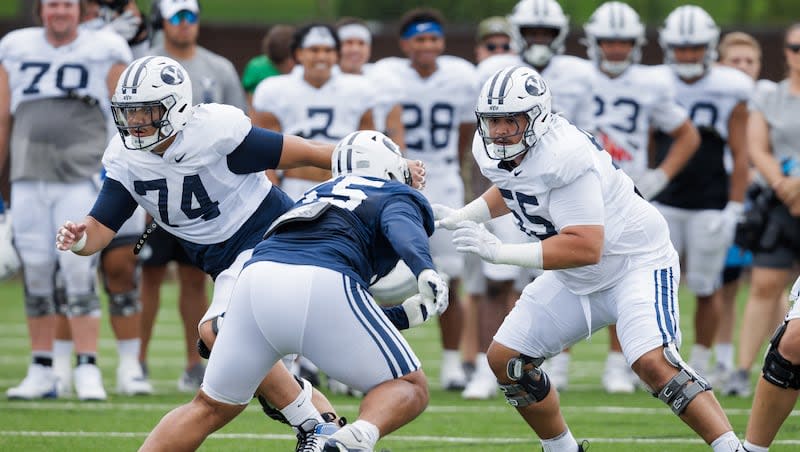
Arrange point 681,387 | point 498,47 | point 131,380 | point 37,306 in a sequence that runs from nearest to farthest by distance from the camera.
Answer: point 681,387 < point 37,306 < point 131,380 < point 498,47

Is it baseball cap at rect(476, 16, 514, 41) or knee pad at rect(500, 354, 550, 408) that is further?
baseball cap at rect(476, 16, 514, 41)

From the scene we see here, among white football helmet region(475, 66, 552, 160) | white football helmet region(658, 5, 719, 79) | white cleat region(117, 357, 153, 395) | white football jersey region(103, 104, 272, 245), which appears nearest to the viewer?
white football helmet region(475, 66, 552, 160)

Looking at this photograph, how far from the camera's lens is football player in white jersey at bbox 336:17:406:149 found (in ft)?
27.6

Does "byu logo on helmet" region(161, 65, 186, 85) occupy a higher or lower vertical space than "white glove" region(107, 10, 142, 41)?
higher

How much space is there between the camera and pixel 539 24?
843 cm

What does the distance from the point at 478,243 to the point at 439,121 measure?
3.51 m

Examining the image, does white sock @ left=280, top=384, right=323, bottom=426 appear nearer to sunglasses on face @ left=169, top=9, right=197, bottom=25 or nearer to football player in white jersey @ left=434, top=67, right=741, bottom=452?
football player in white jersey @ left=434, top=67, right=741, bottom=452

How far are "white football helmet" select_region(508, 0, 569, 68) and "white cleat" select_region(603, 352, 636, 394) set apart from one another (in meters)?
1.85

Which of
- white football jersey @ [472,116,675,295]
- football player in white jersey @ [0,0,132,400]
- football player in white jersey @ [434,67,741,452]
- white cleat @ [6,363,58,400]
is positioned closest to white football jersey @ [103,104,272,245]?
Answer: football player in white jersey @ [434,67,741,452]

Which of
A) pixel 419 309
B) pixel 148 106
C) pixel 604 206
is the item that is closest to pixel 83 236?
pixel 148 106

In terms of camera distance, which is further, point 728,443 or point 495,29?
point 495,29

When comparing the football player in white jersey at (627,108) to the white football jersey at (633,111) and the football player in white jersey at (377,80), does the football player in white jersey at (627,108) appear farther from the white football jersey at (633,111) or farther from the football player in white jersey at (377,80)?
the football player in white jersey at (377,80)

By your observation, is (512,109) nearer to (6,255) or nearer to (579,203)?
(579,203)

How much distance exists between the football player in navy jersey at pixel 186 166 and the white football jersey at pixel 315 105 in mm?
2590
